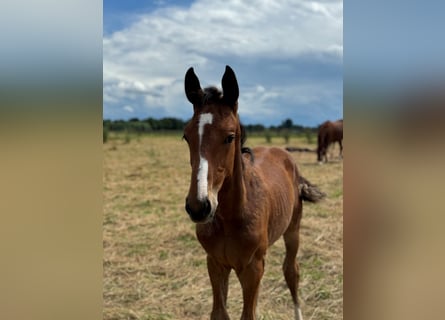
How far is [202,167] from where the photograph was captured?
2.14m

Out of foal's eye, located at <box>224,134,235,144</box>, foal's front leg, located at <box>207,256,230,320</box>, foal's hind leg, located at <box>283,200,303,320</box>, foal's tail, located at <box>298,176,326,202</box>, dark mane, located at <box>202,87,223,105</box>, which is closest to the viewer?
foal's eye, located at <box>224,134,235,144</box>

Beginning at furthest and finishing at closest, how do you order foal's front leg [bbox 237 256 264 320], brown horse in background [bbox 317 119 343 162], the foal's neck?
1. brown horse in background [bbox 317 119 343 162]
2. foal's front leg [bbox 237 256 264 320]
3. the foal's neck

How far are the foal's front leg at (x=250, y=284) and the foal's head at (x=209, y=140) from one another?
757 mm

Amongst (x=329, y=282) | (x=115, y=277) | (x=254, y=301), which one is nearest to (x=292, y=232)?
(x=329, y=282)

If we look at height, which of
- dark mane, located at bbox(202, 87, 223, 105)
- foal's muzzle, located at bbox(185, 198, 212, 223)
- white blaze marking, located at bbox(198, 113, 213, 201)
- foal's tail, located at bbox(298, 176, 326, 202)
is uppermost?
dark mane, located at bbox(202, 87, 223, 105)

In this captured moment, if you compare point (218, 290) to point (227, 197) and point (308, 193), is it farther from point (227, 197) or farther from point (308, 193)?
point (308, 193)

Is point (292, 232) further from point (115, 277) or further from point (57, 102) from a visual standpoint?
point (57, 102)

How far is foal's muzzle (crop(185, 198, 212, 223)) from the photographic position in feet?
6.77

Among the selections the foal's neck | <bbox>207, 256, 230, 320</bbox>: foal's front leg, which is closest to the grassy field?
<bbox>207, 256, 230, 320</bbox>: foal's front leg

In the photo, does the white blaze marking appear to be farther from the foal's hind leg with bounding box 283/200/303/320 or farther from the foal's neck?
the foal's hind leg with bounding box 283/200/303/320

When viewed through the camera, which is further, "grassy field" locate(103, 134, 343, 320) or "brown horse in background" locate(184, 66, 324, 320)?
"grassy field" locate(103, 134, 343, 320)

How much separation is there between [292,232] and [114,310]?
2.08 m

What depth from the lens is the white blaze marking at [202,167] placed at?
2068 millimetres

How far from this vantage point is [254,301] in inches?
114
